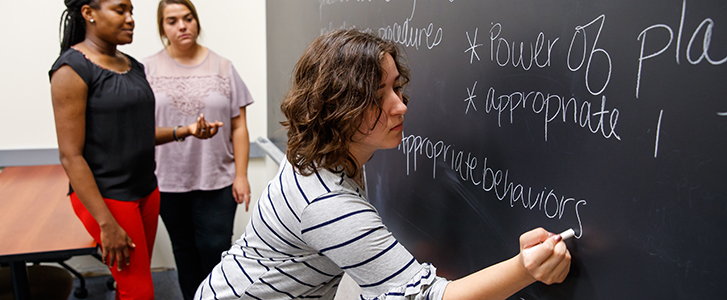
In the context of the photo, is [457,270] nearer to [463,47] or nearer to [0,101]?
[463,47]

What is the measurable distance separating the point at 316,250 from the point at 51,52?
2688mm

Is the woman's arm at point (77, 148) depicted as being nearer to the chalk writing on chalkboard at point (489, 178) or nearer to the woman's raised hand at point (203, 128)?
the woman's raised hand at point (203, 128)

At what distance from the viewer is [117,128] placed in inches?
64.5

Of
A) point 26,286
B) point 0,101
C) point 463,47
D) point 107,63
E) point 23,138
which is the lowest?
point 26,286

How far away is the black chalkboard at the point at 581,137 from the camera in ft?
2.17

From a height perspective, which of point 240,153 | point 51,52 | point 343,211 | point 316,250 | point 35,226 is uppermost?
point 51,52

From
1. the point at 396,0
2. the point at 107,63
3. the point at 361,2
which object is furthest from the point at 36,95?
the point at 396,0

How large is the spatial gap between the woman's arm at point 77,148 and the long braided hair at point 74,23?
0.70ft

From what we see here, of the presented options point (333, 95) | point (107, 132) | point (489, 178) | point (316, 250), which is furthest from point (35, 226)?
point (489, 178)

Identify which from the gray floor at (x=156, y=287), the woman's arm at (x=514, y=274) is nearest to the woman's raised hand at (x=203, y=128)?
the woman's arm at (x=514, y=274)

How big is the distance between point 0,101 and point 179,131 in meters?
1.58

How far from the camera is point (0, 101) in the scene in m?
2.87

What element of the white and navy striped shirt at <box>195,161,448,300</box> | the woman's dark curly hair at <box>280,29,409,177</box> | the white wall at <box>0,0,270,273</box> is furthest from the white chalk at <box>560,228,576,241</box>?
the white wall at <box>0,0,270,273</box>

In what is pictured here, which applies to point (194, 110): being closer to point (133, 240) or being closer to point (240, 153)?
point (240, 153)
